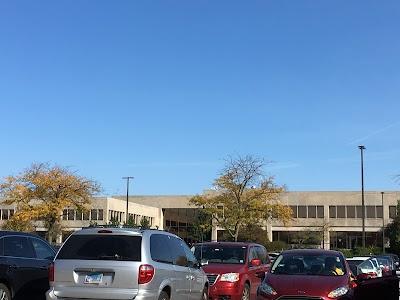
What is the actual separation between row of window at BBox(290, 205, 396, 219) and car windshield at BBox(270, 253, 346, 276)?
230ft

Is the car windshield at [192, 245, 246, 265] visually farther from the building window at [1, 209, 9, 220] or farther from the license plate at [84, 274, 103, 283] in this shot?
the building window at [1, 209, 9, 220]

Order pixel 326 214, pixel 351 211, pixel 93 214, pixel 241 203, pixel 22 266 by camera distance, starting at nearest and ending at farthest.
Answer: pixel 22 266
pixel 241 203
pixel 351 211
pixel 326 214
pixel 93 214

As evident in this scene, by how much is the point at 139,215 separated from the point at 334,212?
30787 millimetres

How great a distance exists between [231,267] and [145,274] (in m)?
5.22

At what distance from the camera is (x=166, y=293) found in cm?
933

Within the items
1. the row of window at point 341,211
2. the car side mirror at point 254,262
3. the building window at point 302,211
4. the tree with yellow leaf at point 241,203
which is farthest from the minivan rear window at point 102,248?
the building window at point 302,211

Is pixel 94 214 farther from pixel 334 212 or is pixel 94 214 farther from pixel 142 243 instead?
pixel 142 243

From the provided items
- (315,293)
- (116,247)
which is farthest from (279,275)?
(116,247)

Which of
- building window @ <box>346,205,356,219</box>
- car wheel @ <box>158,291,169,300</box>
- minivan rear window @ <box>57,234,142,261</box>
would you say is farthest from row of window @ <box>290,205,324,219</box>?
minivan rear window @ <box>57,234,142,261</box>

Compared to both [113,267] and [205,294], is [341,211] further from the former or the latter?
[113,267]

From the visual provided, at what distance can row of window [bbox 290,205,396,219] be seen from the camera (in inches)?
3127

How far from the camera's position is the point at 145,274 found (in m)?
8.71

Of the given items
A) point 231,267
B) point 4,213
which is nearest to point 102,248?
point 231,267

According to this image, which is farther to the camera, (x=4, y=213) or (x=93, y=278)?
(x=4, y=213)
